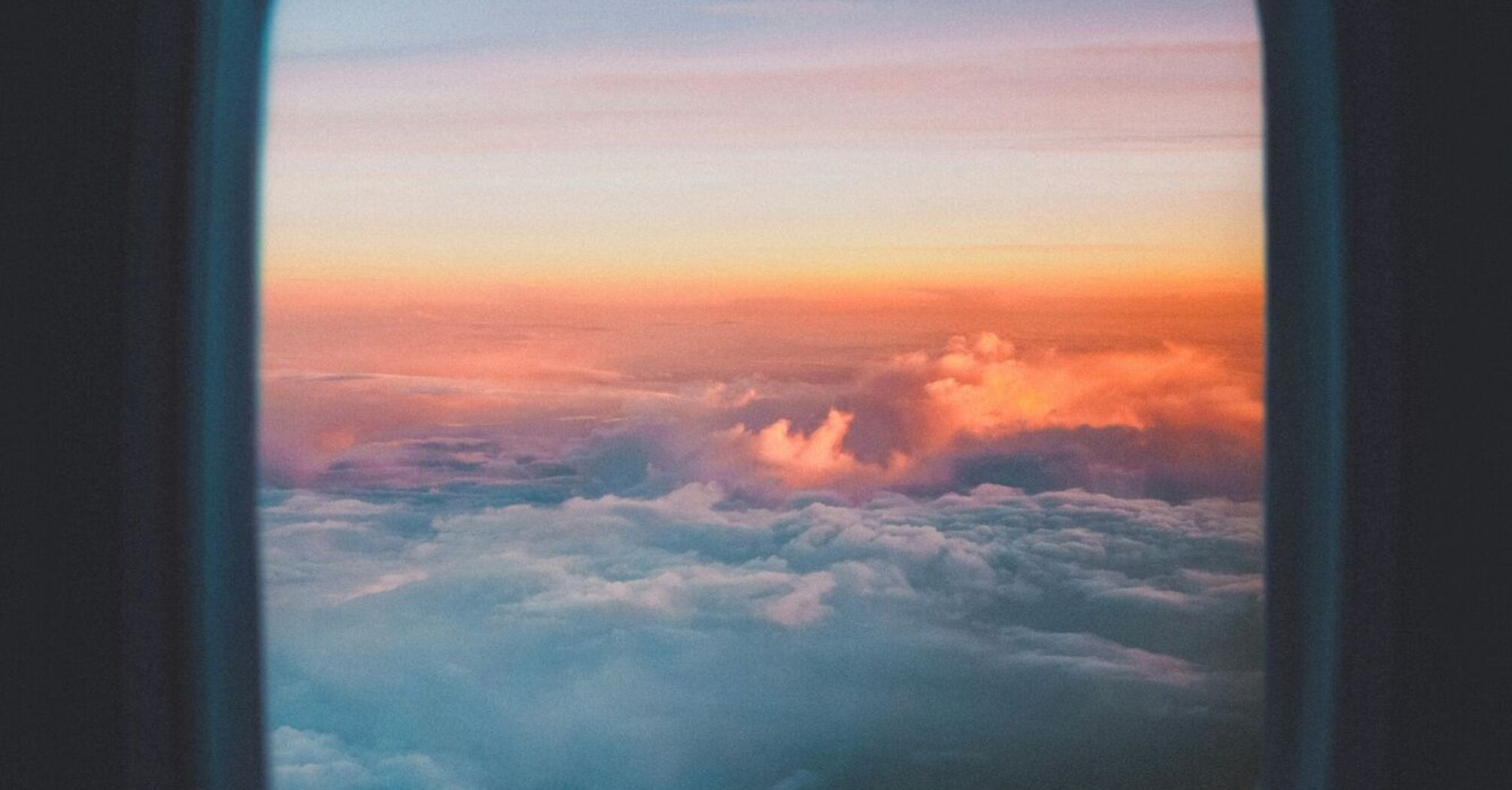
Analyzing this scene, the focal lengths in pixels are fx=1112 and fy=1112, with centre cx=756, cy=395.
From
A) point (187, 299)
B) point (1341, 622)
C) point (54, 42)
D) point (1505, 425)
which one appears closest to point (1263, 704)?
point (1341, 622)

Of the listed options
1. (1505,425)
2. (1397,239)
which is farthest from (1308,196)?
(1505,425)

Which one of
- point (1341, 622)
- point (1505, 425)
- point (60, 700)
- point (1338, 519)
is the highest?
point (1505, 425)

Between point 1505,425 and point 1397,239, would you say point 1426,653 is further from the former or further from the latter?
point 1397,239

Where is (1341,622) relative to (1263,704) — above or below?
above

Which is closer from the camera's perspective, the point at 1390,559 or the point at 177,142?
the point at 1390,559

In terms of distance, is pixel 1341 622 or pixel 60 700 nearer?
pixel 1341 622

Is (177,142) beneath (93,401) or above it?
above

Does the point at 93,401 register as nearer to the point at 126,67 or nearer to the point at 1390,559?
the point at 126,67

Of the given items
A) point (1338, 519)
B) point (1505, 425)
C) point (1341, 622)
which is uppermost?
point (1505, 425)
